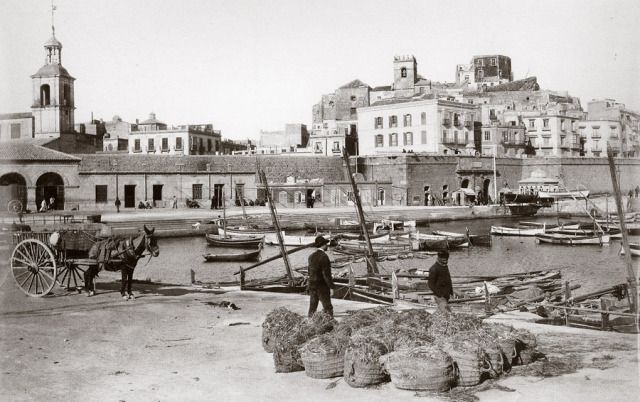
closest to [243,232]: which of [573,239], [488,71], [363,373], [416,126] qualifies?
[573,239]

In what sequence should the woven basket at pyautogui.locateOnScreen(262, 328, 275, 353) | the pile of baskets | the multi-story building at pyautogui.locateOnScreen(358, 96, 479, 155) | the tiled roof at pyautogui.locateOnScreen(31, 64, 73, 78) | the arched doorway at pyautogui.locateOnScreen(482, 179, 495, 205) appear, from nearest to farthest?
the pile of baskets < the woven basket at pyautogui.locateOnScreen(262, 328, 275, 353) < the tiled roof at pyautogui.locateOnScreen(31, 64, 73, 78) < the multi-story building at pyautogui.locateOnScreen(358, 96, 479, 155) < the arched doorway at pyautogui.locateOnScreen(482, 179, 495, 205)

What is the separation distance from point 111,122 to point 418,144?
48412 mm

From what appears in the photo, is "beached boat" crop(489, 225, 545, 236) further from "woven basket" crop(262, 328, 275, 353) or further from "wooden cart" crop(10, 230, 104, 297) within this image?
"woven basket" crop(262, 328, 275, 353)

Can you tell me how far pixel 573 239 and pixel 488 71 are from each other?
2676 inches

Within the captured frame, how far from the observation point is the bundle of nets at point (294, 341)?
8.31 m

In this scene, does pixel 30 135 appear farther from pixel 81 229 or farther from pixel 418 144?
pixel 81 229

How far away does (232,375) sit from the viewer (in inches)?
322

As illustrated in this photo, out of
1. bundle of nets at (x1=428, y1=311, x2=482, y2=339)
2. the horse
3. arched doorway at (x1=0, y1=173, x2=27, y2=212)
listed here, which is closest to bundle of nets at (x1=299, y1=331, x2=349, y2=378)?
bundle of nets at (x1=428, y1=311, x2=482, y2=339)

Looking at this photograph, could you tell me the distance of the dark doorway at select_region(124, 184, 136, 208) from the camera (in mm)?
51281

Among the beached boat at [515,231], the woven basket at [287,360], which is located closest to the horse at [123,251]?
the woven basket at [287,360]

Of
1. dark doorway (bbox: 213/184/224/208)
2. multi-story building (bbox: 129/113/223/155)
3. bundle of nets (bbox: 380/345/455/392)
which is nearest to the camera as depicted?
bundle of nets (bbox: 380/345/455/392)

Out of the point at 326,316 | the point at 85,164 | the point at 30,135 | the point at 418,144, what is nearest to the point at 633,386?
the point at 326,316

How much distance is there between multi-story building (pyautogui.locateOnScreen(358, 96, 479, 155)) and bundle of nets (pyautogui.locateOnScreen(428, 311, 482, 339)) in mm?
55974

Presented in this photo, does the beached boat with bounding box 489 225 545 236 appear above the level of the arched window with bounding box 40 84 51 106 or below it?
below
